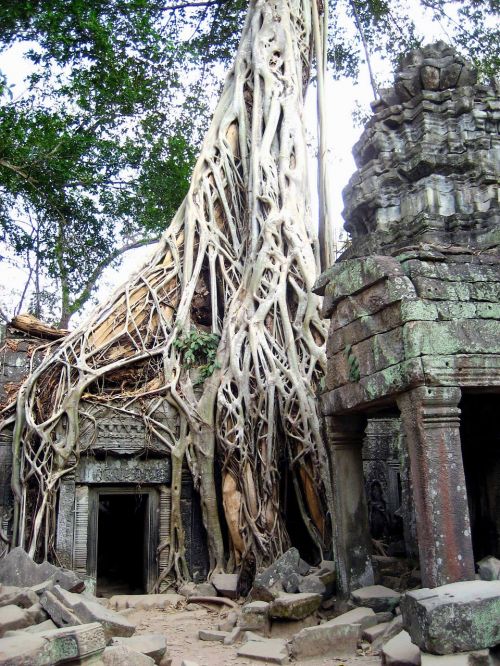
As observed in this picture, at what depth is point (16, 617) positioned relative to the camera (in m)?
3.97

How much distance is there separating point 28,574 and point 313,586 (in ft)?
7.33

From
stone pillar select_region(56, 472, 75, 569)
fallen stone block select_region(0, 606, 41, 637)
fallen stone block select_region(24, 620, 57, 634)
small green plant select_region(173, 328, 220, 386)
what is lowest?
fallen stone block select_region(24, 620, 57, 634)

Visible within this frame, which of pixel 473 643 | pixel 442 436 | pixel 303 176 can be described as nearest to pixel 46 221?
pixel 303 176

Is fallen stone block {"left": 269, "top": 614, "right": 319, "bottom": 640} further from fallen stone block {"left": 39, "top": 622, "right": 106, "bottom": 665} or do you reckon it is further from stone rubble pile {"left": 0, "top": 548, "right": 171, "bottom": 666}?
fallen stone block {"left": 39, "top": 622, "right": 106, "bottom": 665}

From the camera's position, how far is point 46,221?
30.8 ft

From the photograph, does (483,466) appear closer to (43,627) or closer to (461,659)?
(461,659)

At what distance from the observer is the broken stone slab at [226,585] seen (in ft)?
19.3

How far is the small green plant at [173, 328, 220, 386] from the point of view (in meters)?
7.12

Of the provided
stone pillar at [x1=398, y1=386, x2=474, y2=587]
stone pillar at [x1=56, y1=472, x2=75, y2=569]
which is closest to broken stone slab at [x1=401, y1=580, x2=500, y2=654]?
stone pillar at [x1=398, y1=386, x2=474, y2=587]

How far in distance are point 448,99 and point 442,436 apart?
3730 millimetres

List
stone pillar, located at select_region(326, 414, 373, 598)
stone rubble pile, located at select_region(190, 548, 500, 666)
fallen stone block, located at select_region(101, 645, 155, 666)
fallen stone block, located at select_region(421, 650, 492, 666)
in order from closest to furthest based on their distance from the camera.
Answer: fallen stone block, located at select_region(421, 650, 492, 666) < stone rubble pile, located at select_region(190, 548, 500, 666) < fallen stone block, located at select_region(101, 645, 155, 666) < stone pillar, located at select_region(326, 414, 373, 598)

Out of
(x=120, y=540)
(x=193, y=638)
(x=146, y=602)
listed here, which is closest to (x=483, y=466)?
(x=193, y=638)

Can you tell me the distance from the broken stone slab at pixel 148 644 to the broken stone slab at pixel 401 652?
1281 mm

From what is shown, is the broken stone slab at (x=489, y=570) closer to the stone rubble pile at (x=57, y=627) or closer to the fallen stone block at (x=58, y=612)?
the stone rubble pile at (x=57, y=627)
